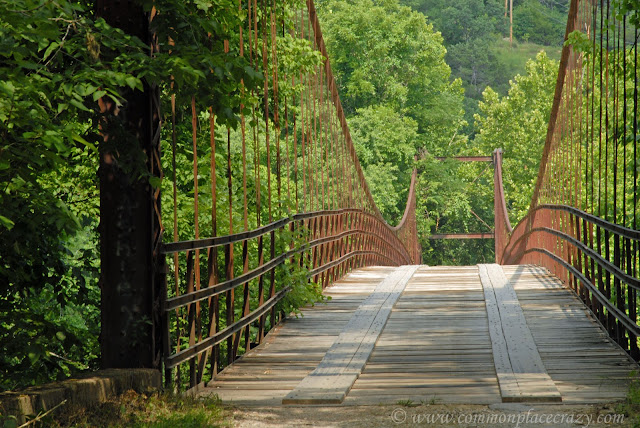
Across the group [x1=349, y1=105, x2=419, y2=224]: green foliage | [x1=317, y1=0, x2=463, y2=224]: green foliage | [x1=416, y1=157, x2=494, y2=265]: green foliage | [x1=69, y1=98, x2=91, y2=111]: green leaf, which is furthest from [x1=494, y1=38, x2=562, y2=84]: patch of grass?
[x1=69, y1=98, x2=91, y2=111]: green leaf

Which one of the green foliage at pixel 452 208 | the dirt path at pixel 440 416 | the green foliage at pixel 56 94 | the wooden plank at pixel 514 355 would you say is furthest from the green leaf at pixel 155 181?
the green foliage at pixel 452 208

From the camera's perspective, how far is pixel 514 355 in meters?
5.83

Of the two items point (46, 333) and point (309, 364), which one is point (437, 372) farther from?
point (46, 333)

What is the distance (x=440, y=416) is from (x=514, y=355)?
5.48 ft

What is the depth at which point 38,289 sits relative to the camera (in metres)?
5.40

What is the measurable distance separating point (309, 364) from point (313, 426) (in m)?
1.72

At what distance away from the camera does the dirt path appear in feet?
13.6

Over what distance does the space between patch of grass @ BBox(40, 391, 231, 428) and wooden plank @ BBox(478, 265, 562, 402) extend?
151 cm

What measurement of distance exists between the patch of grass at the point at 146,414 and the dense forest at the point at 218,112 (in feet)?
1.60

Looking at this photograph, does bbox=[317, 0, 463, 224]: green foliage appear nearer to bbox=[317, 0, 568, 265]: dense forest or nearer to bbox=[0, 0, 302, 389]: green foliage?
bbox=[317, 0, 568, 265]: dense forest

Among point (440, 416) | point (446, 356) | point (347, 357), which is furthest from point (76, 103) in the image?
point (446, 356)

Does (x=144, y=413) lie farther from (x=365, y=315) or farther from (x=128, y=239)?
(x=365, y=315)

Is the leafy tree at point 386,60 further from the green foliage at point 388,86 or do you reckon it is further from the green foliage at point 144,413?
the green foliage at point 144,413

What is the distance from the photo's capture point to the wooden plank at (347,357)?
4852mm
